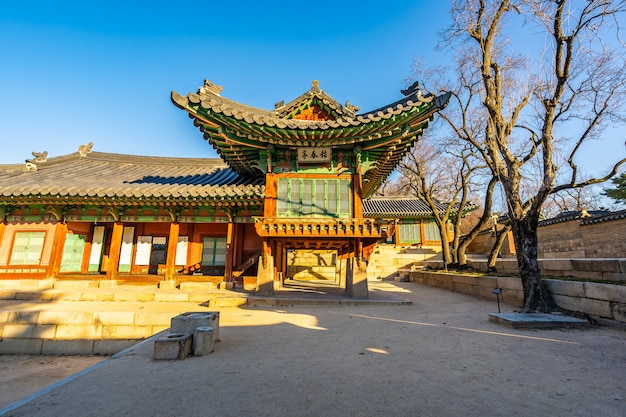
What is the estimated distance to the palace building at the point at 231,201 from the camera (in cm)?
982

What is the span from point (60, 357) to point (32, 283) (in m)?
8.09

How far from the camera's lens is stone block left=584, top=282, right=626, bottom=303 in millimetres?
6230

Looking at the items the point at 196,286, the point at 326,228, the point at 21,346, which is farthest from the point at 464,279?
the point at 21,346

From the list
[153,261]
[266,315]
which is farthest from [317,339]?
[153,261]

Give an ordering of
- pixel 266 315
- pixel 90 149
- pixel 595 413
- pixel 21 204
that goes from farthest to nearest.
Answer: pixel 90 149
pixel 21 204
pixel 266 315
pixel 595 413

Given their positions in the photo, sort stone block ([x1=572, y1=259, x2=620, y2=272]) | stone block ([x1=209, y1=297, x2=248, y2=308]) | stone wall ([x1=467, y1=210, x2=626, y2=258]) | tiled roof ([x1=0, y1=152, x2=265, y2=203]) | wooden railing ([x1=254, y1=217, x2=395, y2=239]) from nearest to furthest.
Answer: stone block ([x1=572, y1=259, x2=620, y2=272]) < stone block ([x1=209, y1=297, x2=248, y2=308]) < wooden railing ([x1=254, y1=217, x2=395, y2=239]) < tiled roof ([x1=0, y1=152, x2=265, y2=203]) < stone wall ([x1=467, y1=210, x2=626, y2=258])

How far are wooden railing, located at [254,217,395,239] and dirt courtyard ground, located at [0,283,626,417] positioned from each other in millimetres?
3896

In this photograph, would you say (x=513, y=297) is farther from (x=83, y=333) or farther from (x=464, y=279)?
(x=83, y=333)

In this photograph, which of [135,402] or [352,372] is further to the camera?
[352,372]

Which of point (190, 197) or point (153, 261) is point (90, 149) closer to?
point (153, 261)

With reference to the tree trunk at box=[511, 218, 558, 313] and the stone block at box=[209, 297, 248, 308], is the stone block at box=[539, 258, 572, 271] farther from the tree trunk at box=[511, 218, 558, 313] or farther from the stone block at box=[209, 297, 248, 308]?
the stone block at box=[209, 297, 248, 308]

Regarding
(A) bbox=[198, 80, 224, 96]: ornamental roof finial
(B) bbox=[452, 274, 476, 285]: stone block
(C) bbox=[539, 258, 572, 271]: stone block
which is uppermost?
(A) bbox=[198, 80, 224, 96]: ornamental roof finial

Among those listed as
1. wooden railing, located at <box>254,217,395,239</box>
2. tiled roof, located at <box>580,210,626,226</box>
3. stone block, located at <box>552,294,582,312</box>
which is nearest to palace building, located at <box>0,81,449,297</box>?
wooden railing, located at <box>254,217,395,239</box>

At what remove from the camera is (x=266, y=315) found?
783 centimetres
